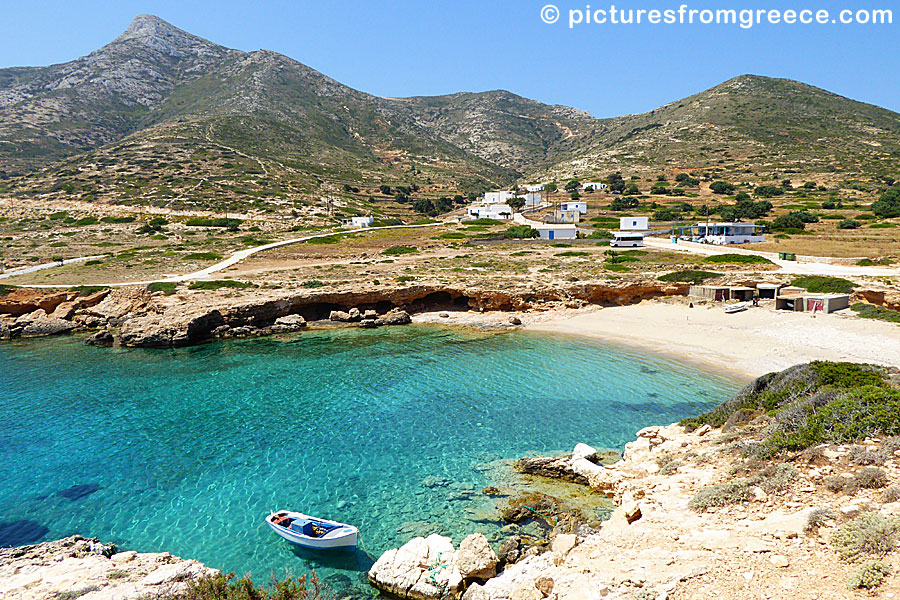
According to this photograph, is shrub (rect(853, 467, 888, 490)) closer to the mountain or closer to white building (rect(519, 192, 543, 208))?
the mountain

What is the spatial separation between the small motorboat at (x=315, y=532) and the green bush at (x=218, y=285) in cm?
2716

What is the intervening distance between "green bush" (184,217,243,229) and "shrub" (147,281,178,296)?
3129 centimetres

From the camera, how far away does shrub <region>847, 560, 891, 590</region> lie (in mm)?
5100

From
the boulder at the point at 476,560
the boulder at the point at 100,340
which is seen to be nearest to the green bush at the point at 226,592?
the boulder at the point at 476,560

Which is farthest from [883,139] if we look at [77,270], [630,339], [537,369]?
[77,270]

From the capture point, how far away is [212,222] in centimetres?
6450

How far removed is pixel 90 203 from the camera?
69562mm

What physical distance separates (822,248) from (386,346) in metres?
45.9

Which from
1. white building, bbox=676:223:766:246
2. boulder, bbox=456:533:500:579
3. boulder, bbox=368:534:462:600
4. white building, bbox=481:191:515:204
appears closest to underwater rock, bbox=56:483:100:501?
boulder, bbox=368:534:462:600

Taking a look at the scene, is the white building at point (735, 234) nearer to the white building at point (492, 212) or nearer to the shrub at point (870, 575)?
the white building at point (492, 212)

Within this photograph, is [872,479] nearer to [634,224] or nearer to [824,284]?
[824,284]

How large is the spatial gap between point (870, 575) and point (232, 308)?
105 feet

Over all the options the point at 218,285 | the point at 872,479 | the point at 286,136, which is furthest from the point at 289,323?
the point at 286,136

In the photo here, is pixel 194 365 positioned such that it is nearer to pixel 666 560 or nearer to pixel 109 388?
pixel 109 388
